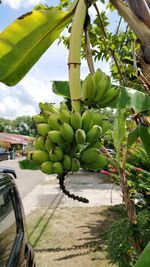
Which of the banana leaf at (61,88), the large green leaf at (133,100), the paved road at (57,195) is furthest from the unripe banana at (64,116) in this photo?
the paved road at (57,195)

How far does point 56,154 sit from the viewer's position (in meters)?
0.73

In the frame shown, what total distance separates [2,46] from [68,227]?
4995 mm

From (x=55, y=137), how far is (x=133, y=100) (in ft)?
2.10

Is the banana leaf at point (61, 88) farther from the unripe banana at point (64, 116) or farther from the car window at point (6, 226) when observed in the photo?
the car window at point (6, 226)

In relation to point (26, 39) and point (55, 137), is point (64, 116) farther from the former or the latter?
point (26, 39)

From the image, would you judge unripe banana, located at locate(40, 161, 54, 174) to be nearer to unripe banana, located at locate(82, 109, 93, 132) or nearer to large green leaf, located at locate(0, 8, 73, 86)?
unripe banana, located at locate(82, 109, 93, 132)

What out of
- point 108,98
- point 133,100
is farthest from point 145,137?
point 108,98

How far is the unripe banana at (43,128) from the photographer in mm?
769

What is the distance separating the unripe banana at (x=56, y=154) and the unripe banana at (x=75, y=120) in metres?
0.06

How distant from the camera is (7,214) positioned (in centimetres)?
209

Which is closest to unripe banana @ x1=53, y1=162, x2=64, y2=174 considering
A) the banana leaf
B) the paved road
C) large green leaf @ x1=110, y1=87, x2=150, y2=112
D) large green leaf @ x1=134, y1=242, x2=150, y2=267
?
large green leaf @ x1=134, y1=242, x2=150, y2=267

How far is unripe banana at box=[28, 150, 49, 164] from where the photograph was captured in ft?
2.52

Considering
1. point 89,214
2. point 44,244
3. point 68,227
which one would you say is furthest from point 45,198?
point 44,244

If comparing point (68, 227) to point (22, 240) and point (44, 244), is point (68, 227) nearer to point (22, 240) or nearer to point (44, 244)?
point (44, 244)
